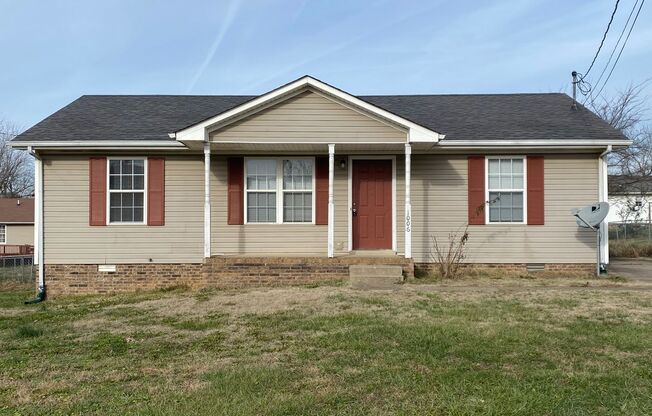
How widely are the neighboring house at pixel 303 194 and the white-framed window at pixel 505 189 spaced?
0.02 meters

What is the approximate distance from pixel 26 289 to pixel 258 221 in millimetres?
6087

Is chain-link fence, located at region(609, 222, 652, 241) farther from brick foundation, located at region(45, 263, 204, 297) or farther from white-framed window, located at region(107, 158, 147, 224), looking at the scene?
white-framed window, located at region(107, 158, 147, 224)

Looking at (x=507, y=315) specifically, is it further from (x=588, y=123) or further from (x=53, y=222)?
(x=53, y=222)

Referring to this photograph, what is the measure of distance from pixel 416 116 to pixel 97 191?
24.6ft

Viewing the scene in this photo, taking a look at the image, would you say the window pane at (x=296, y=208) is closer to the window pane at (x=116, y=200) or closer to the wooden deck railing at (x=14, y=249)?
the window pane at (x=116, y=200)

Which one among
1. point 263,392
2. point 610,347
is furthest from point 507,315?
point 263,392

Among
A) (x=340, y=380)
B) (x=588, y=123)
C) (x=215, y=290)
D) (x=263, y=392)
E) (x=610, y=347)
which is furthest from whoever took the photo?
(x=588, y=123)

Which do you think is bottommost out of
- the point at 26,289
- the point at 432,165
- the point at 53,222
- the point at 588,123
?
the point at 26,289

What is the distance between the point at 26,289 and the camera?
12453 mm

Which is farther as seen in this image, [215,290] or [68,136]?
[68,136]

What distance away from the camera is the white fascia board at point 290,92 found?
1008cm

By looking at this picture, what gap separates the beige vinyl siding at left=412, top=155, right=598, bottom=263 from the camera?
36.4 ft

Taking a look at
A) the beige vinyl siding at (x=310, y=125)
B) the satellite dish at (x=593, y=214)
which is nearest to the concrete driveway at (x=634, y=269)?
the satellite dish at (x=593, y=214)

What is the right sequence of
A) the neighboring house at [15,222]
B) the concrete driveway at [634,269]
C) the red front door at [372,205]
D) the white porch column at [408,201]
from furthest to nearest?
1. the neighboring house at [15,222]
2. the red front door at [372,205]
3. the concrete driveway at [634,269]
4. the white porch column at [408,201]
